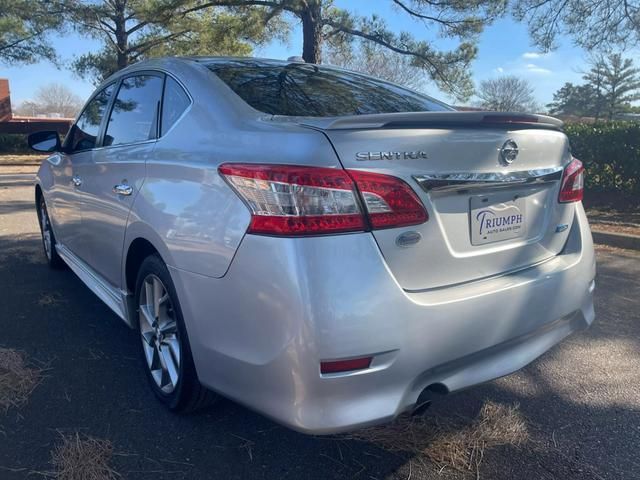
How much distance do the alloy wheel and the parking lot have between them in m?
0.16

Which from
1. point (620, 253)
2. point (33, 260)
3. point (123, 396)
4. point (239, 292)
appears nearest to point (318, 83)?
point (239, 292)

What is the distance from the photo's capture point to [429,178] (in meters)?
2.08

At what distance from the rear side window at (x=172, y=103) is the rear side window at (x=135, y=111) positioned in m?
0.09

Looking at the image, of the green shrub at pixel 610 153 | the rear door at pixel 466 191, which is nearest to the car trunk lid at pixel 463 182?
the rear door at pixel 466 191

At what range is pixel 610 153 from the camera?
9.08 m

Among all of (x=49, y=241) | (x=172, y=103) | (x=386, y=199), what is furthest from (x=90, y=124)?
(x=386, y=199)

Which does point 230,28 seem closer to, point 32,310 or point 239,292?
point 32,310

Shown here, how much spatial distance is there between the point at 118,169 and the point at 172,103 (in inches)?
21.1

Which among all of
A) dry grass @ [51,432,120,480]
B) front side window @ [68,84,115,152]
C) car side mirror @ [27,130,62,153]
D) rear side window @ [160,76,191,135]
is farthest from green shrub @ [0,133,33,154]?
dry grass @ [51,432,120,480]

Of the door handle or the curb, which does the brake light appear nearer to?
the door handle

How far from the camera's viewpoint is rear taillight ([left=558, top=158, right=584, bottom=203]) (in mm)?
2604

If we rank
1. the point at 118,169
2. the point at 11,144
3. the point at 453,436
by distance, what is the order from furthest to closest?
the point at 11,144 → the point at 118,169 → the point at 453,436

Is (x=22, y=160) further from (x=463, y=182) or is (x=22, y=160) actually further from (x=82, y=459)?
(x=463, y=182)

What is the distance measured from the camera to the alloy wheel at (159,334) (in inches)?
105
